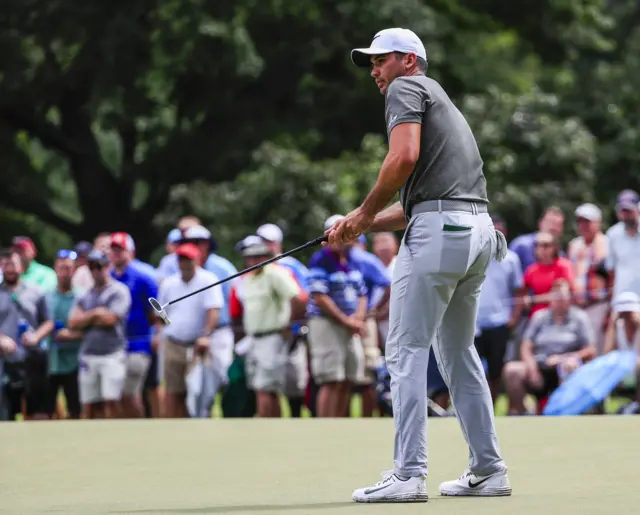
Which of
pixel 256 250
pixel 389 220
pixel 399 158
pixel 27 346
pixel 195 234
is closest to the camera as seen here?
pixel 399 158

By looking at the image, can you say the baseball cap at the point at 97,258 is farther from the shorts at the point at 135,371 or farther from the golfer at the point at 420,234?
the golfer at the point at 420,234

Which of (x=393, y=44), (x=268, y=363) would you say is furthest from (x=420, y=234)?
(x=268, y=363)

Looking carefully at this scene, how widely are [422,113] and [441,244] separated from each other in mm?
540

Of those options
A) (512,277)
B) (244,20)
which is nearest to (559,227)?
(512,277)

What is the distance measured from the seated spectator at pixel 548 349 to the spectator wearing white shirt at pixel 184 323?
253 centimetres

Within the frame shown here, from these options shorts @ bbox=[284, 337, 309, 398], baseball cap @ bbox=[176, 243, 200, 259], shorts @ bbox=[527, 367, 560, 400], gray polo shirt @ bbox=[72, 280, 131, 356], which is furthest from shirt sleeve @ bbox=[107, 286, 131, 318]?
shorts @ bbox=[527, 367, 560, 400]

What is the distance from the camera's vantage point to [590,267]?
1437 centimetres

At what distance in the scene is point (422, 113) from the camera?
670cm

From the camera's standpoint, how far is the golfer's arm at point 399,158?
6.57 m

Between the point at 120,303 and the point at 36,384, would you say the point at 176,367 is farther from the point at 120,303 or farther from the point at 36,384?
the point at 36,384

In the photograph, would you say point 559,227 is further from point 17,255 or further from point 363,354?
point 17,255

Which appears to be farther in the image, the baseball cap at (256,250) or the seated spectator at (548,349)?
the baseball cap at (256,250)

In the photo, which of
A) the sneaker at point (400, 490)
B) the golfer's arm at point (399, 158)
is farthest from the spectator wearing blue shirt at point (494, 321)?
the golfer's arm at point (399, 158)

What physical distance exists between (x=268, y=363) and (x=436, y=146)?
690cm
